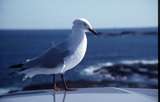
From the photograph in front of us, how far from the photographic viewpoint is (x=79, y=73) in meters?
1.72

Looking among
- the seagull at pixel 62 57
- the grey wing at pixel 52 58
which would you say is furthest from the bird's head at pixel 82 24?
the grey wing at pixel 52 58

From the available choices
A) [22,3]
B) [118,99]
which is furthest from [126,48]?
[22,3]

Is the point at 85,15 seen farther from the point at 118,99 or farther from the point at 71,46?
the point at 118,99

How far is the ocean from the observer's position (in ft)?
5.54

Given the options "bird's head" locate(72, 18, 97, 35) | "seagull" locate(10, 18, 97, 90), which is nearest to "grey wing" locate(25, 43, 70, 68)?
"seagull" locate(10, 18, 97, 90)

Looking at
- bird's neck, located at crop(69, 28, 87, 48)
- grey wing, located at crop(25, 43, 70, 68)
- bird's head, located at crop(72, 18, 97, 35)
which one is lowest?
grey wing, located at crop(25, 43, 70, 68)

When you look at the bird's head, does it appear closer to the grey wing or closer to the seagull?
the seagull

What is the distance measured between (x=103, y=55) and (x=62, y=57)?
20cm

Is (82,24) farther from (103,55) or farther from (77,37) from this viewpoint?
(103,55)

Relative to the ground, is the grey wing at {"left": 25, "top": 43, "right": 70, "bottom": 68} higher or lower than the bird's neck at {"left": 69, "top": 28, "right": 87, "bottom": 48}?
lower

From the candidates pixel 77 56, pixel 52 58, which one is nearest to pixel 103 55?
pixel 77 56

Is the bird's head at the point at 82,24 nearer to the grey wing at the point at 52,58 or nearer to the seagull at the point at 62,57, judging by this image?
the seagull at the point at 62,57

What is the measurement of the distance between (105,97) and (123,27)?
350 millimetres

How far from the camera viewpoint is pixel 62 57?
1.70m
